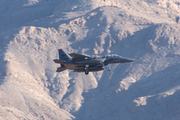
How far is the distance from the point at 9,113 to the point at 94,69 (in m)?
120

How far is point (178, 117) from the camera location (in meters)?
194

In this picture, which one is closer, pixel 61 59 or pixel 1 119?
pixel 61 59

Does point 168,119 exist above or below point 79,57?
below

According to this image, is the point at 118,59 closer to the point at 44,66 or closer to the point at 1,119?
the point at 44,66

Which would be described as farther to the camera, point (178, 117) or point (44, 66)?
point (178, 117)

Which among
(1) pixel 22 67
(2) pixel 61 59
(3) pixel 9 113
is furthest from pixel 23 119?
(2) pixel 61 59

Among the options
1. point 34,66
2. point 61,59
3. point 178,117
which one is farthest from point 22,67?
point 178,117

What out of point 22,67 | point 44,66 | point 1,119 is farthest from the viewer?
point 1,119

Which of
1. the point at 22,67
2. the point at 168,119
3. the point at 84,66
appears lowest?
the point at 168,119

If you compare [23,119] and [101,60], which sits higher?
[101,60]

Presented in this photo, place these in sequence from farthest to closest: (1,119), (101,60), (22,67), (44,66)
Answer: (1,119) → (22,67) → (44,66) → (101,60)

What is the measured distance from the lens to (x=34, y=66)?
110562 mm

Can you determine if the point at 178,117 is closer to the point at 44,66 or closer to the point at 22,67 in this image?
the point at 22,67

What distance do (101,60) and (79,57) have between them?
13.7 ft
